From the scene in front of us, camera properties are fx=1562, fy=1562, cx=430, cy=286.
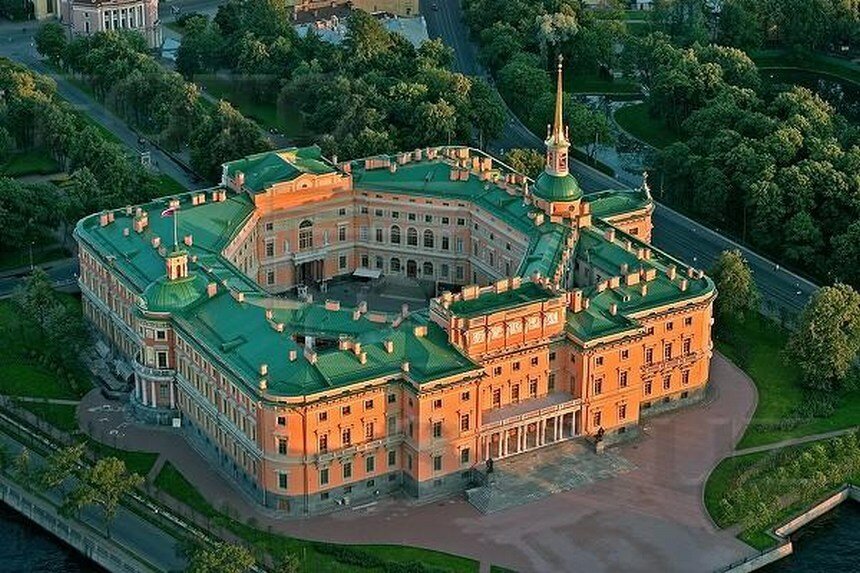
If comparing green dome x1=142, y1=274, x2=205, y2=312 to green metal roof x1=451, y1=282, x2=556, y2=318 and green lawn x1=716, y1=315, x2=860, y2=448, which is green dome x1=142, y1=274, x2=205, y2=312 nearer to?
green metal roof x1=451, y1=282, x2=556, y2=318

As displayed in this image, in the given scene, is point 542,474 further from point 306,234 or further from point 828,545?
point 306,234

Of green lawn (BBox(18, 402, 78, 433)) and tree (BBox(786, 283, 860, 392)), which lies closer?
green lawn (BBox(18, 402, 78, 433))

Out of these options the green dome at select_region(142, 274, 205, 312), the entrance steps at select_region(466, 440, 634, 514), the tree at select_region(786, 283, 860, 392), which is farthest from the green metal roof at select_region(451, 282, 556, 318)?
the tree at select_region(786, 283, 860, 392)

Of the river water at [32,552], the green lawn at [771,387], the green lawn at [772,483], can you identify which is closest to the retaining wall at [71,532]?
the river water at [32,552]

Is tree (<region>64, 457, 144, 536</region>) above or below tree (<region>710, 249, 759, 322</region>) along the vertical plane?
below

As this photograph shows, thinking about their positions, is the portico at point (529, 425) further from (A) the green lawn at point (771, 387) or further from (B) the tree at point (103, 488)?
(B) the tree at point (103, 488)

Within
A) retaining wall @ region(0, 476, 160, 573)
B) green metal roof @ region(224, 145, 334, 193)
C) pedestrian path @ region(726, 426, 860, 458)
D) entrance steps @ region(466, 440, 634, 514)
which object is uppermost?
green metal roof @ region(224, 145, 334, 193)
